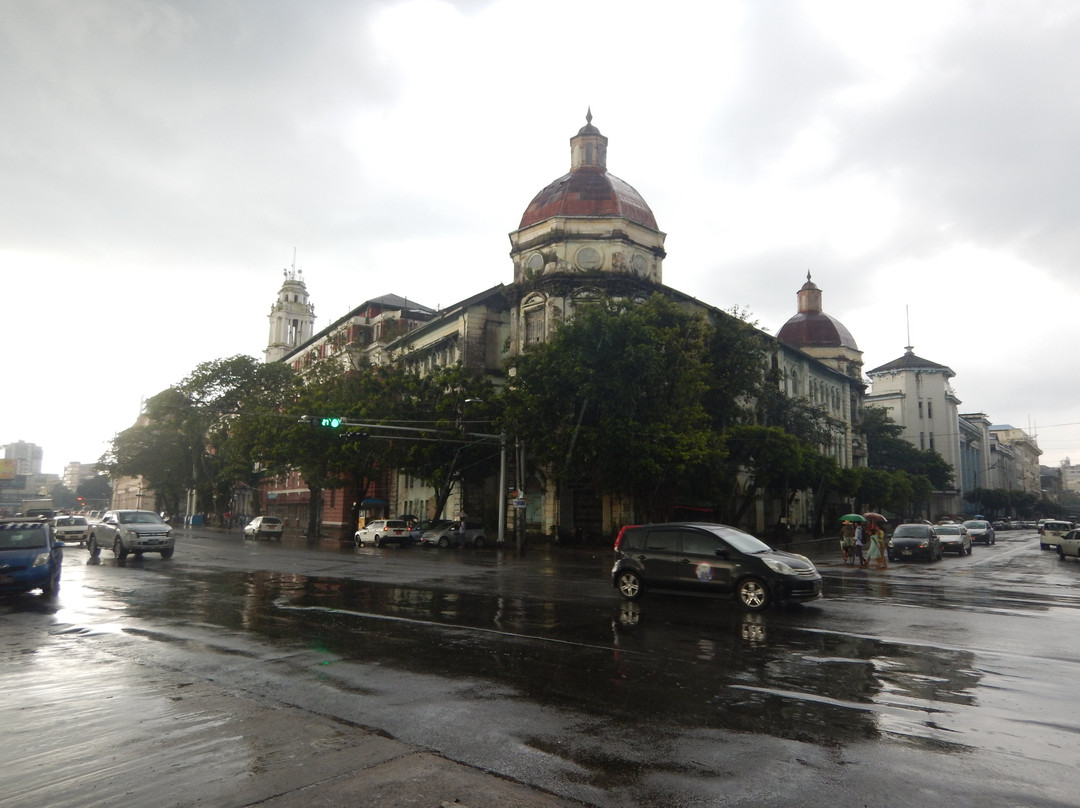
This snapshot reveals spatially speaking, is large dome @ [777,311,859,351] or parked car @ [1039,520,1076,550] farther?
large dome @ [777,311,859,351]

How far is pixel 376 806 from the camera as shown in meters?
4.77

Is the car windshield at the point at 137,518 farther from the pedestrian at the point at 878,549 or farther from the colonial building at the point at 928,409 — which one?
the colonial building at the point at 928,409

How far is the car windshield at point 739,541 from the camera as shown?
1473cm

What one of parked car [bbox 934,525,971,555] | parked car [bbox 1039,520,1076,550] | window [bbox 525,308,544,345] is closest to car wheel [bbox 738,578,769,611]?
parked car [bbox 934,525,971,555]

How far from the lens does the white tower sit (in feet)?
328

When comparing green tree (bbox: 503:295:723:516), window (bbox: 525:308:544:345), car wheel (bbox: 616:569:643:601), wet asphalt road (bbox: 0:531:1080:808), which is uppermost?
window (bbox: 525:308:544:345)

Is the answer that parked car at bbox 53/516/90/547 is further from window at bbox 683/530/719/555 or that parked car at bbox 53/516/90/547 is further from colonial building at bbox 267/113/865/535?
window at bbox 683/530/719/555

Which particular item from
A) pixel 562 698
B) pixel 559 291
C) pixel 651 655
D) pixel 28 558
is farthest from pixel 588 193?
pixel 562 698

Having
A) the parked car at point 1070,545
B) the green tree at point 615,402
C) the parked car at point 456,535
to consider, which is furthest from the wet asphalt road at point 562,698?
the parked car at point 456,535

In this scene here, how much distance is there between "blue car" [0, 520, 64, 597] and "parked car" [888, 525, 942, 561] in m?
29.5

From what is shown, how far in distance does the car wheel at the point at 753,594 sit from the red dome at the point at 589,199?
111 feet

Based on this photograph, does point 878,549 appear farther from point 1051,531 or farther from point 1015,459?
point 1015,459

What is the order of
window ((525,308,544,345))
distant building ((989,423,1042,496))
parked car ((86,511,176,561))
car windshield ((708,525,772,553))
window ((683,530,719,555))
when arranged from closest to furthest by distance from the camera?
car windshield ((708,525,772,553)), window ((683,530,719,555)), parked car ((86,511,176,561)), window ((525,308,544,345)), distant building ((989,423,1042,496))

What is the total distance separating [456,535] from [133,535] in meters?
18.0
